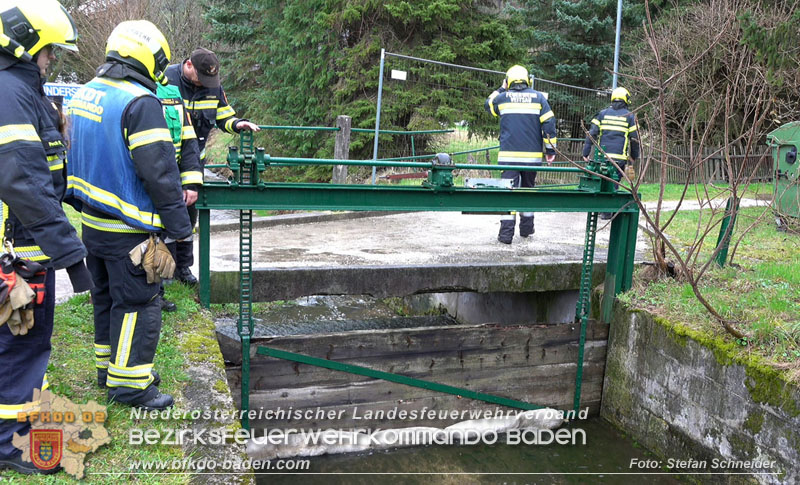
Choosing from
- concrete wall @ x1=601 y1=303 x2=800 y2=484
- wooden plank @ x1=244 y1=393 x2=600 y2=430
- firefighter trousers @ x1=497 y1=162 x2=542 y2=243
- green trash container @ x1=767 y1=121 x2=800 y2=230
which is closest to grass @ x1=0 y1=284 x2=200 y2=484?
wooden plank @ x1=244 y1=393 x2=600 y2=430

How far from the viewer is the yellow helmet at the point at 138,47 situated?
3.12 meters

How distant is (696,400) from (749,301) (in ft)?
3.29

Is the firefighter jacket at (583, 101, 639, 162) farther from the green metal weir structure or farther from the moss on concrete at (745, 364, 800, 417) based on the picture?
the moss on concrete at (745, 364, 800, 417)

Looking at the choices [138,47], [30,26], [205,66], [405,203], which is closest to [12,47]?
[30,26]

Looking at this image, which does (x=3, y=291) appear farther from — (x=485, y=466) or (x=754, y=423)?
(x=754, y=423)

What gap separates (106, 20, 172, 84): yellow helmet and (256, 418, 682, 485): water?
3.40 metres

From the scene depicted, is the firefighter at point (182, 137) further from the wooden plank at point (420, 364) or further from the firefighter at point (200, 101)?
the wooden plank at point (420, 364)

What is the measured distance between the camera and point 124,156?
312cm

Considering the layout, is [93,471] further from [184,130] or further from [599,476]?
[599,476]

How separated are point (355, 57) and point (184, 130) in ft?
33.9

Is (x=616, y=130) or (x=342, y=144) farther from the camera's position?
(x=342, y=144)

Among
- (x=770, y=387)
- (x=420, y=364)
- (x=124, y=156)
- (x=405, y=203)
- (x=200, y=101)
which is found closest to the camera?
(x=124, y=156)

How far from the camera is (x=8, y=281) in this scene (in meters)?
2.57

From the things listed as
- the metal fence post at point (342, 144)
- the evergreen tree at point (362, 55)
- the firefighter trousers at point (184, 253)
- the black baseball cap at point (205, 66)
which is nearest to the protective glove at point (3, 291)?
the black baseball cap at point (205, 66)
